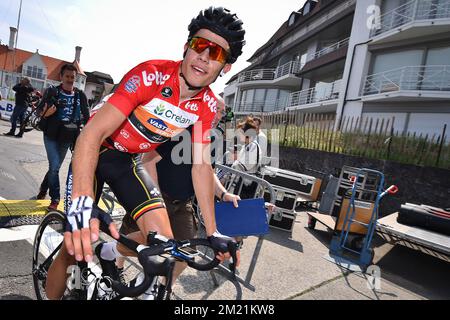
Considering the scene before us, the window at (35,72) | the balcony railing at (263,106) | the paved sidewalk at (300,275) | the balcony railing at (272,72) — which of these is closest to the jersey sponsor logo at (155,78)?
the paved sidewalk at (300,275)

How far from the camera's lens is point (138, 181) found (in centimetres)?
218

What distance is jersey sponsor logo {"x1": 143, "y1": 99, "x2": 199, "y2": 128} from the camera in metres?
2.17

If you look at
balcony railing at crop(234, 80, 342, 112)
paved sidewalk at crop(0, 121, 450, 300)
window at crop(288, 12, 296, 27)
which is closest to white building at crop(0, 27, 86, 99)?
balcony railing at crop(234, 80, 342, 112)

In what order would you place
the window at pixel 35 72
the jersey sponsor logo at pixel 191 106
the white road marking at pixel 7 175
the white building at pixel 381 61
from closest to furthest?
the jersey sponsor logo at pixel 191 106
the white road marking at pixel 7 175
the white building at pixel 381 61
the window at pixel 35 72

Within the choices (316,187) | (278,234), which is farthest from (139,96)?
(316,187)

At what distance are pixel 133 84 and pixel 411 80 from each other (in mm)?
20420

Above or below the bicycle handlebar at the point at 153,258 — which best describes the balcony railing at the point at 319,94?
above

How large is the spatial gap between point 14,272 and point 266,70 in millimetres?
42462

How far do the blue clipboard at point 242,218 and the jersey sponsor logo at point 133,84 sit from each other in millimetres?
1804

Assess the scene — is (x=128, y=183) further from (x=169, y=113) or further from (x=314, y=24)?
(x=314, y=24)

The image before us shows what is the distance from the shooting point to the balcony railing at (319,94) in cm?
2536

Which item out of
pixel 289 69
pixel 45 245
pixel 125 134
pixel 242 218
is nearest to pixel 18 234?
pixel 45 245

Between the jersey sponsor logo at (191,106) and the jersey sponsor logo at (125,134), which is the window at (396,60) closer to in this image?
the jersey sponsor logo at (191,106)

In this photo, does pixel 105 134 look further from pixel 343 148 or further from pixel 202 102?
pixel 343 148
